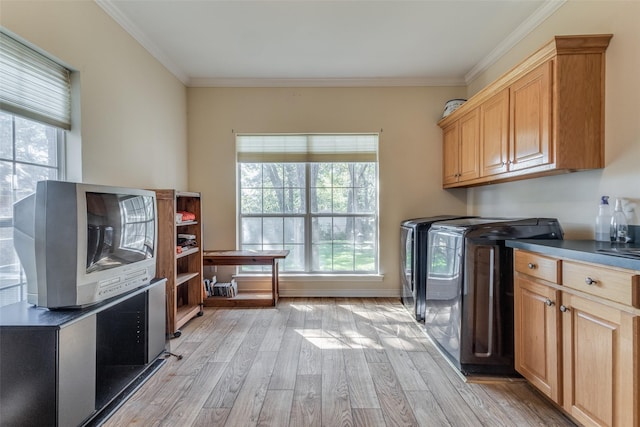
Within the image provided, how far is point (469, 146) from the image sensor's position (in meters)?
2.89

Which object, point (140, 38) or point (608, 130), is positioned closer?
point (608, 130)

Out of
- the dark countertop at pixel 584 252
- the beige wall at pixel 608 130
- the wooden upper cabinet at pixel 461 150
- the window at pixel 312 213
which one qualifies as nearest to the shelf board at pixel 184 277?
the window at pixel 312 213

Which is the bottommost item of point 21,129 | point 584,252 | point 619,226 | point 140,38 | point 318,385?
point 318,385

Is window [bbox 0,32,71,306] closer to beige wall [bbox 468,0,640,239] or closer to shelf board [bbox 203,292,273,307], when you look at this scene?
shelf board [bbox 203,292,273,307]

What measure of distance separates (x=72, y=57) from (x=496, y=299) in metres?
3.32

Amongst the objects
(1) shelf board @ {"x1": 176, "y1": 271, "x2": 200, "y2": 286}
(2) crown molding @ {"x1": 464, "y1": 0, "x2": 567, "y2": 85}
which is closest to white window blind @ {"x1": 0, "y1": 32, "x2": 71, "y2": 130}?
(1) shelf board @ {"x1": 176, "y1": 271, "x2": 200, "y2": 286}

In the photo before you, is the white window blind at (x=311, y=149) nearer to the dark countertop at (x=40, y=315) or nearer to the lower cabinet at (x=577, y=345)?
the lower cabinet at (x=577, y=345)

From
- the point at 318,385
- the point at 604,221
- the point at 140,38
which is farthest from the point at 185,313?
the point at 604,221

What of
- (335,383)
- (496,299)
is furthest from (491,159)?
(335,383)

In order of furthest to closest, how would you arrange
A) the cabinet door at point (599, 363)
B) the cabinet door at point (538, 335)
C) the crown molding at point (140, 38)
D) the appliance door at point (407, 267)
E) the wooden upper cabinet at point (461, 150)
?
the appliance door at point (407, 267) < the wooden upper cabinet at point (461, 150) < the crown molding at point (140, 38) < the cabinet door at point (538, 335) < the cabinet door at point (599, 363)

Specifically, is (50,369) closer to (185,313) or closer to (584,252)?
(185,313)

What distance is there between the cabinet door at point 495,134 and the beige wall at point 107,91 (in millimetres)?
3171

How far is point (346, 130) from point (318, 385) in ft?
9.20

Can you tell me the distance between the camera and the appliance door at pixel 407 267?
301cm
